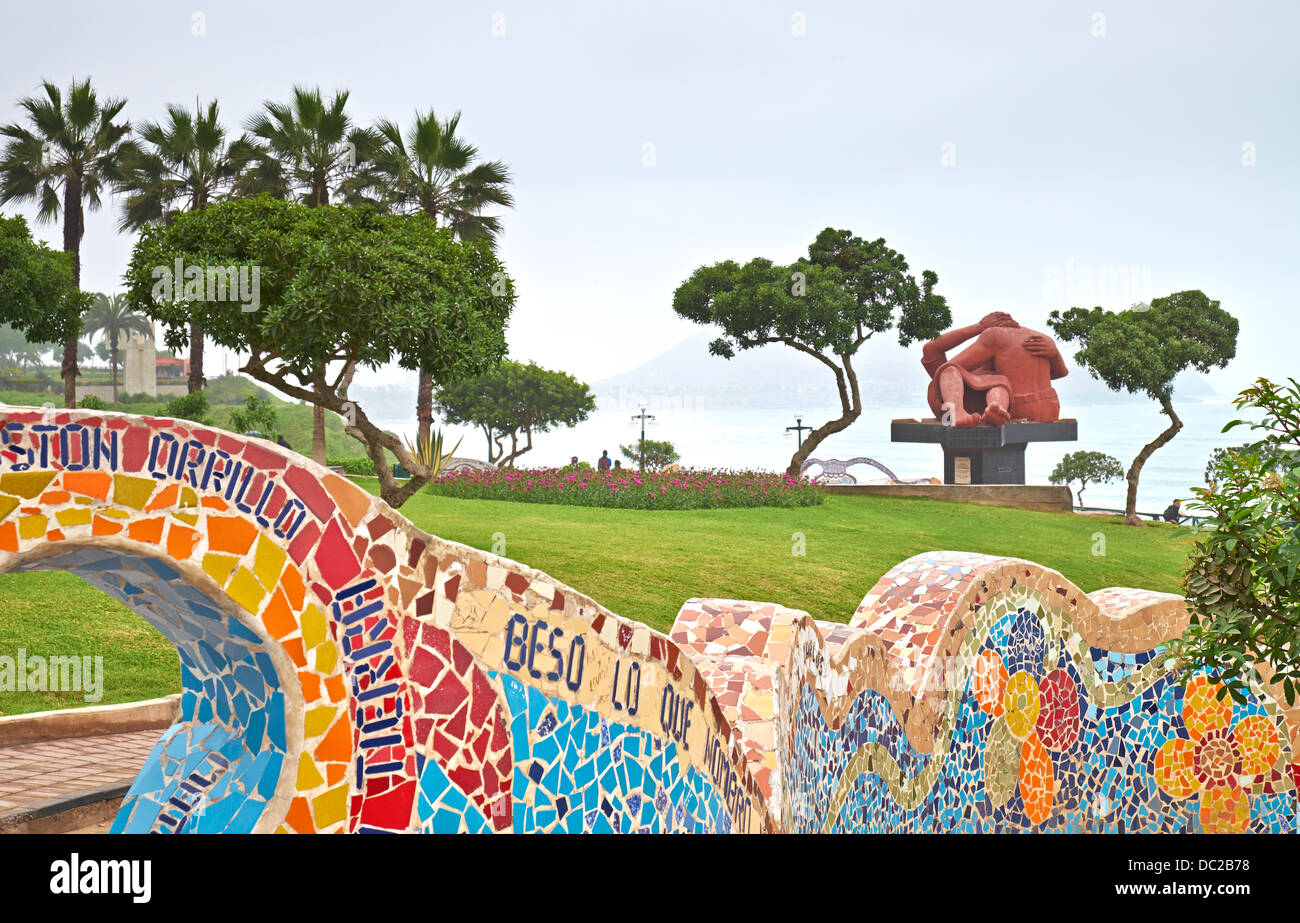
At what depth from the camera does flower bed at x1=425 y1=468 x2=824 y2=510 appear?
21062 millimetres

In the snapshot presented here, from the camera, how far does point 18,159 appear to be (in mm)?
23891

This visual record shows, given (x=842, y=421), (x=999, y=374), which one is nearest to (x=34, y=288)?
(x=842, y=421)

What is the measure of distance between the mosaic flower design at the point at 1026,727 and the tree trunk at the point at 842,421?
63.3 ft

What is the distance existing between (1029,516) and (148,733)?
20.2 m

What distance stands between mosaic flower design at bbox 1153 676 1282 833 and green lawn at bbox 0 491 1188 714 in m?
4.62

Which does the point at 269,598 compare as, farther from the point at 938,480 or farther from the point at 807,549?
the point at 938,480

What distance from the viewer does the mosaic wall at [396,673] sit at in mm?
2912

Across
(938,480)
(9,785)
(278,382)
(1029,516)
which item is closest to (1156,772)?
(9,785)

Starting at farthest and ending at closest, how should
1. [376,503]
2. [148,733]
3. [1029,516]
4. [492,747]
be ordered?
[1029,516] → [148,733] → [492,747] → [376,503]

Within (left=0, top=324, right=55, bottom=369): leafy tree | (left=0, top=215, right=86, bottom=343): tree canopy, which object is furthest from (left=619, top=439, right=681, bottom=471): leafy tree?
(left=0, top=324, right=55, bottom=369): leafy tree

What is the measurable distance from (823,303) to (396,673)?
2345cm

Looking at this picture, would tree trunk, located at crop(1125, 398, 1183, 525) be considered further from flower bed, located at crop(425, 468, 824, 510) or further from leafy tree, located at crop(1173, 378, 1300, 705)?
leafy tree, located at crop(1173, 378, 1300, 705)

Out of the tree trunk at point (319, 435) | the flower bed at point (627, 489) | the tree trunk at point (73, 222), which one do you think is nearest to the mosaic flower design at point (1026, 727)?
the flower bed at point (627, 489)

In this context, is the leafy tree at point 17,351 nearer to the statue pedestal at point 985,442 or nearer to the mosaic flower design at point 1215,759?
the statue pedestal at point 985,442
